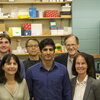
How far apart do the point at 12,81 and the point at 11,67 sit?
0.16 meters

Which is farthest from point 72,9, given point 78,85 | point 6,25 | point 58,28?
point 78,85

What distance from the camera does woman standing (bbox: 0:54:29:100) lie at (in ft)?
7.56

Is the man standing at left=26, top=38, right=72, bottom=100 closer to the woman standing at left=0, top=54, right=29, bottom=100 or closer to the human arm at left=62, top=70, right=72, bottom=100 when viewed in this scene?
the human arm at left=62, top=70, right=72, bottom=100

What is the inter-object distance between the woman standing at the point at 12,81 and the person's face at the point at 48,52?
307 millimetres

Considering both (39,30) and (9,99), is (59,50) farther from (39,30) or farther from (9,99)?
(9,99)

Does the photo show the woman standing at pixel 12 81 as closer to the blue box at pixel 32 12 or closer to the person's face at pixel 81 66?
the person's face at pixel 81 66

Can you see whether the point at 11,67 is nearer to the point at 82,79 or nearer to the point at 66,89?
the point at 66,89

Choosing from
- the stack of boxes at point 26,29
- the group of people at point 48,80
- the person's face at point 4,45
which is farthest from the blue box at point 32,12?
the group of people at point 48,80

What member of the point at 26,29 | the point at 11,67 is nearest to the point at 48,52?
the point at 11,67

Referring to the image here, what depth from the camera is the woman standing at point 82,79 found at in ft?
7.93

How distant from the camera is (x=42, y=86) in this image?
97.7 inches

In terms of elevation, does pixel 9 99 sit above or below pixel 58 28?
below

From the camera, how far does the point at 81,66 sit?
249 cm

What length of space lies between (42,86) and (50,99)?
17 centimetres
